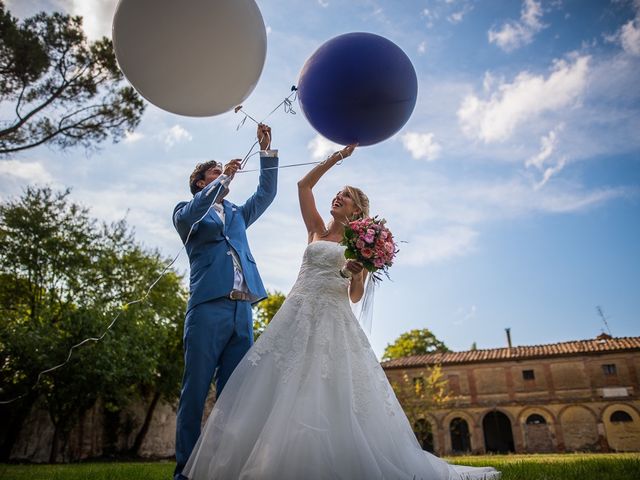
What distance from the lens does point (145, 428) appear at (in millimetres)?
20859

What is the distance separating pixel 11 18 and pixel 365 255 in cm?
998

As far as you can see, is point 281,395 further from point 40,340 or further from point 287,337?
point 40,340

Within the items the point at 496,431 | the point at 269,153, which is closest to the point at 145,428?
the point at 269,153

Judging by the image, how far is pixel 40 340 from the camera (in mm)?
13797

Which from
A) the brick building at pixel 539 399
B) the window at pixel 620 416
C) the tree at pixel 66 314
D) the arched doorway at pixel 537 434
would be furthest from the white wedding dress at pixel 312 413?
the window at pixel 620 416

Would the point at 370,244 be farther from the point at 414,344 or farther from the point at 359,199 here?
the point at 414,344

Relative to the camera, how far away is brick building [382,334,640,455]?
2795 centimetres

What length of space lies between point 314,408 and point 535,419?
32679 millimetres

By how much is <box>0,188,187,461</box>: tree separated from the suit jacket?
12425mm

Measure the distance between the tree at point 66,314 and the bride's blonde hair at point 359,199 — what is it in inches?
498

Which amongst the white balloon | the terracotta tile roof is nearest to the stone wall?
the terracotta tile roof

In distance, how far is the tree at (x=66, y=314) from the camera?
14453mm

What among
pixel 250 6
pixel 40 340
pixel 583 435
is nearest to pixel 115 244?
pixel 40 340

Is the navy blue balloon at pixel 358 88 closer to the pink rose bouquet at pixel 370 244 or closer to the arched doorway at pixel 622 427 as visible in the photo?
the pink rose bouquet at pixel 370 244
